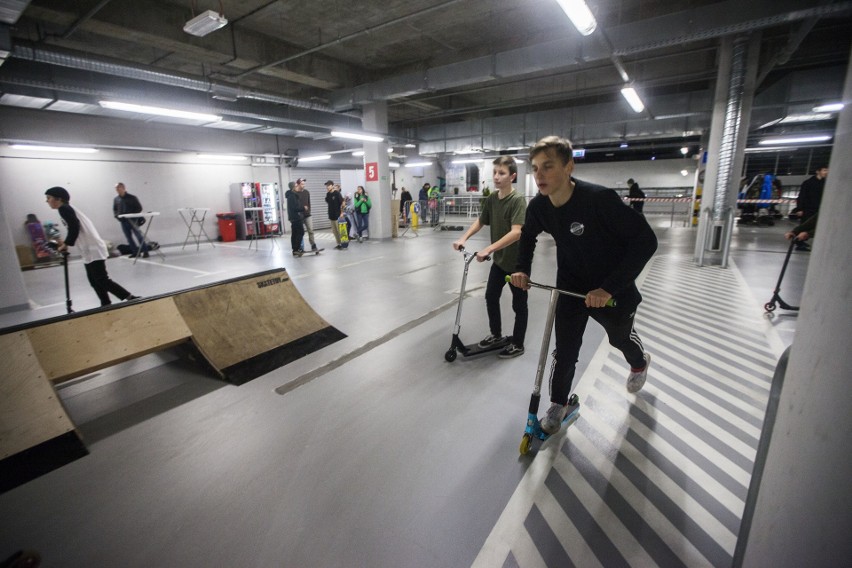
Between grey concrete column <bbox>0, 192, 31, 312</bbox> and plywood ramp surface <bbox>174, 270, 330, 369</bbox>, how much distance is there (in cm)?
458

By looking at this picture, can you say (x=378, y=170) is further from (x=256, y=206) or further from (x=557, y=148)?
(x=557, y=148)

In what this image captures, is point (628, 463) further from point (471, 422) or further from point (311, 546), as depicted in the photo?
point (311, 546)

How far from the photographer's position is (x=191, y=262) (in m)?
9.93

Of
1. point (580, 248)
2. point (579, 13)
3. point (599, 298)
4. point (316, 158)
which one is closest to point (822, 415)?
point (599, 298)

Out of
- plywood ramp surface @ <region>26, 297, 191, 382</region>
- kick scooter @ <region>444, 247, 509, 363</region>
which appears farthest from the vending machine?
kick scooter @ <region>444, 247, 509, 363</region>

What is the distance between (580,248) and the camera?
89.3 inches

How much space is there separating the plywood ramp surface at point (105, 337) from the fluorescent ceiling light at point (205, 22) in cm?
386

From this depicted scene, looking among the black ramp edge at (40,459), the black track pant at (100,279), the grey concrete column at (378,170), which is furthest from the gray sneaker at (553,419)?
the grey concrete column at (378,170)

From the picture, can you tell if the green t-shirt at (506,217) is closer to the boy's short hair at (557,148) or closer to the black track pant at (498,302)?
the black track pant at (498,302)

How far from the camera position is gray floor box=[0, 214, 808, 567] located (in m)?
1.85

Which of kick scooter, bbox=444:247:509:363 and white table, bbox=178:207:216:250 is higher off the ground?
white table, bbox=178:207:216:250

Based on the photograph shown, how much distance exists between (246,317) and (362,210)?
9.42 metres

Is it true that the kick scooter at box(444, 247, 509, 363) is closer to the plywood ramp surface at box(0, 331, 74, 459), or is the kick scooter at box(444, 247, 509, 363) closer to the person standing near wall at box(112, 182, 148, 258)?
the plywood ramp surface at box(0, 331, 74, 459)

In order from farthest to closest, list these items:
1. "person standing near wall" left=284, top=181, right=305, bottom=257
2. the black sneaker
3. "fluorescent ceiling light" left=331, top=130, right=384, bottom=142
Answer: "fluorescent ceiling light" left=331, top=130, right=384, bottom=142, "person standing near wall" left=284, top=181, right=305, bottom=257, the black sneaker
